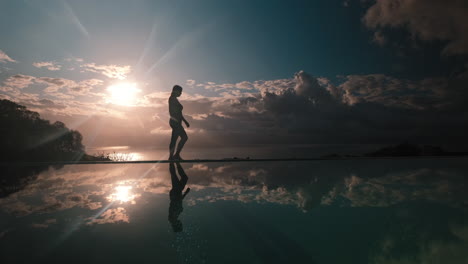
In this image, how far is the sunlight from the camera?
380 centimetres

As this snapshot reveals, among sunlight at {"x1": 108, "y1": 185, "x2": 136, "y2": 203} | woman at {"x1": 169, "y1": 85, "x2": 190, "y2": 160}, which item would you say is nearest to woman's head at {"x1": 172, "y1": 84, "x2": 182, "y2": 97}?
woman at {"x1": 169, "y1": 85, "x2": 190, "y2": 160}

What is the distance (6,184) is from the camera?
5.29 m

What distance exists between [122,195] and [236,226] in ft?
8.62

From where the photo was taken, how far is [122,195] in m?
4.10

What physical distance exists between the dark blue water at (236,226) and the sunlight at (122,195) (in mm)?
19

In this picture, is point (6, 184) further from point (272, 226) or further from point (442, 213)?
point (442, 213)

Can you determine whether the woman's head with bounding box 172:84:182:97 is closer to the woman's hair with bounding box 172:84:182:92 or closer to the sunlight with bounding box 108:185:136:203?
the woman's hair with bounding box 172:84:182:92

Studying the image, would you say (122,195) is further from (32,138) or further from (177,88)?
(32,138)

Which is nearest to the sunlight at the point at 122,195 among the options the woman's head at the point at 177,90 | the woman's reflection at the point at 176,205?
the woman's reflection at the point at 176,205

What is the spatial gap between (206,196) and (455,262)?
10.7ft

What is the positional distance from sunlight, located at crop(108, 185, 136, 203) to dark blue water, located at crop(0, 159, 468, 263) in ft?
0.06

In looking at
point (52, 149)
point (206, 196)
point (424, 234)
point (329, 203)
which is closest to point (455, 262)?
point (424, 234)

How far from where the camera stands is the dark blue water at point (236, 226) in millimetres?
1915

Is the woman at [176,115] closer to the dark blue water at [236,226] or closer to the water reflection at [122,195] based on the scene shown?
the water reflection at [122,195]
